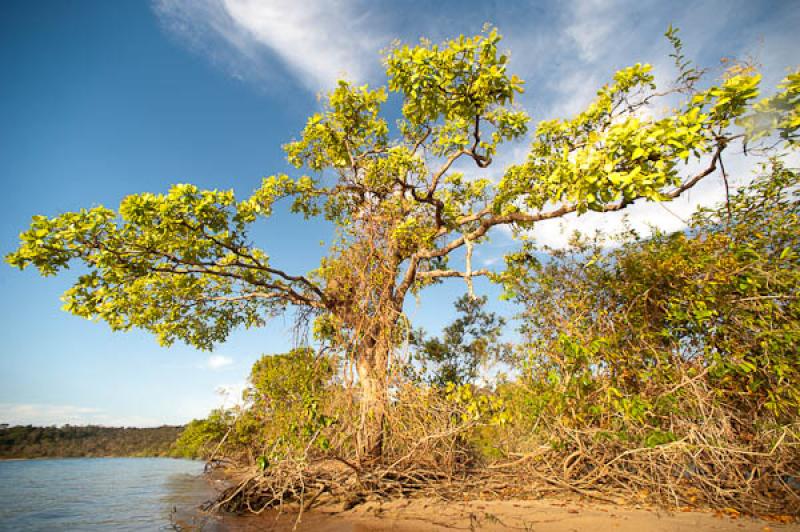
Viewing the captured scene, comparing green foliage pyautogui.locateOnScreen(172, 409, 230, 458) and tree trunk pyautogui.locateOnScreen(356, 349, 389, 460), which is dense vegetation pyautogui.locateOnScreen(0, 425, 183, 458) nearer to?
green foliage pyautogui.locateOnScreen(172, 409, 230, 458)

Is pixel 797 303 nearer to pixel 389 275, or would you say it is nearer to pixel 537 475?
pixel 537 475

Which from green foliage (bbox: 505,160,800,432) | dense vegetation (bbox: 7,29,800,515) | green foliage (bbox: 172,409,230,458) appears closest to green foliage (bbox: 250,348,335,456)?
dense vegetation (bbox: 7,29,800,515)

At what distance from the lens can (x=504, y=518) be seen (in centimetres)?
466

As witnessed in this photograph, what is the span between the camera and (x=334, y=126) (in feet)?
24.1

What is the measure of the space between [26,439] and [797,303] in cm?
6693

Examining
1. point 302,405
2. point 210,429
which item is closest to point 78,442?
point 210,429

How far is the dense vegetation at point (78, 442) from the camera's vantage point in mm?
40500

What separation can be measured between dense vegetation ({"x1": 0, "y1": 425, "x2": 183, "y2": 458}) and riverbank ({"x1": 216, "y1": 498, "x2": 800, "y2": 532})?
1690 inches

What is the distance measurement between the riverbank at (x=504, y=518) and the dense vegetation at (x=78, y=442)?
42918 mm

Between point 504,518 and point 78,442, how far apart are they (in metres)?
67.7

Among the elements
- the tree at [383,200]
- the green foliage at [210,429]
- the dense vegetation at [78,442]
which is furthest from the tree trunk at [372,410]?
the dense vegetation at [78,442]

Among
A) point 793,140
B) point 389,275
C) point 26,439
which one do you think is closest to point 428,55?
point 389,275

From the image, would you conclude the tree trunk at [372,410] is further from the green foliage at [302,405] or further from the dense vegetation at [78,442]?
the dense vegetation at [78,442]

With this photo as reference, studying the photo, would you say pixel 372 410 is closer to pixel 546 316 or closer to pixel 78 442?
pixel 546 316
